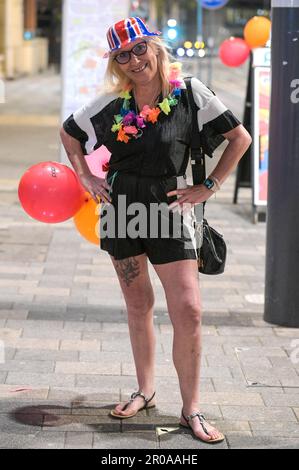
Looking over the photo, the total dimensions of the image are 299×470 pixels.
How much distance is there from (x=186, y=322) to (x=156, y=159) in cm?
74

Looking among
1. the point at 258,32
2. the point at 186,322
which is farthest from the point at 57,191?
the point at 258,32

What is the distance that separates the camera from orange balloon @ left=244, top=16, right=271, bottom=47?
10938 mm

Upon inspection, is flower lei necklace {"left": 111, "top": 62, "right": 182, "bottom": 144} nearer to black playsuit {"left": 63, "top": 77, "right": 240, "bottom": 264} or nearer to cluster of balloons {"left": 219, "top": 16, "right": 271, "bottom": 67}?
black playsuit {"left": 63, "top": 77, "right": 240, "bottom": 264}

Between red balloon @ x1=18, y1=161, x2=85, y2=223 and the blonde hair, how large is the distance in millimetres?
617

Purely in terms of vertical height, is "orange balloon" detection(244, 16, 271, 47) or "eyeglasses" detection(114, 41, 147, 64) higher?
"eyeglasses" detection(114, 41, 147, 64)

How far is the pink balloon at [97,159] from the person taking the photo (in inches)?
196

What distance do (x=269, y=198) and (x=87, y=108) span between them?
2.19 m

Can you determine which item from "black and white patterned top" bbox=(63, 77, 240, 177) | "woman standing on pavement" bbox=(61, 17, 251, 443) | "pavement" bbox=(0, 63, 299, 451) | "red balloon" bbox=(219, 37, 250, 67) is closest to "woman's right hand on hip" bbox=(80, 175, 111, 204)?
"woman standing on pavement" bbox=(61, 17, 251, 443)

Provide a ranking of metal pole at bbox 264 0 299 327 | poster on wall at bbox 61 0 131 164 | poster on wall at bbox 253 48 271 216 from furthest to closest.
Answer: poster on wall at bbox 61 0 131 164
poster on wall at bbox 253 48 271 216
metal pole at bbox 264 0 299 327

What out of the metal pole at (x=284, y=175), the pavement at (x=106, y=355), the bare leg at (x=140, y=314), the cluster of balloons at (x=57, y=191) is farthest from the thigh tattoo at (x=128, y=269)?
the metal pole at (x=284, y=175)

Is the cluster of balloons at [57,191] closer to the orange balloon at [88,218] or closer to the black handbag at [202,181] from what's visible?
the orange balloon at [88,218]

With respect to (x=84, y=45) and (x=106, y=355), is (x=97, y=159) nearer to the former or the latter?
(x=106, y=355)

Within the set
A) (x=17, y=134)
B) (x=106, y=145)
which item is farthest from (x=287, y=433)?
(x=17, y=134)

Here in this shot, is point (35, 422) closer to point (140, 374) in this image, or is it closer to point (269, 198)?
point (140, 374)
